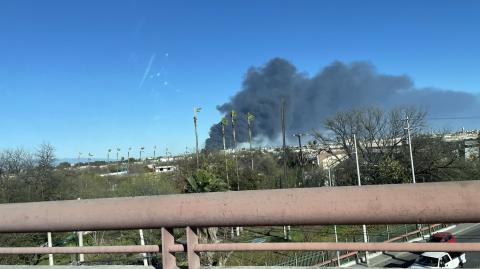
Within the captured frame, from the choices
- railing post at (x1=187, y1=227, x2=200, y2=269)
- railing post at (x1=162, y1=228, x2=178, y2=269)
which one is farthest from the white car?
railing post at (x1=162, y1=228, x2=178, y2=269)

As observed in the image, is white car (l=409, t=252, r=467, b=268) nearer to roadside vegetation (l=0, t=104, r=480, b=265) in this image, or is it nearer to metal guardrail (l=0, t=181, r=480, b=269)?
metal guardrail (l=0, t=181, r=480, b=269)

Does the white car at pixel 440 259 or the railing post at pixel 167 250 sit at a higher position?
the railing post at pixel 167 250

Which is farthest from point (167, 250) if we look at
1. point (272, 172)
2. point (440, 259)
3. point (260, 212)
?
point (272, 172)

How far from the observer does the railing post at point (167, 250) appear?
11.5ft

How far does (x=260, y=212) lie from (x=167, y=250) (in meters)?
0.74

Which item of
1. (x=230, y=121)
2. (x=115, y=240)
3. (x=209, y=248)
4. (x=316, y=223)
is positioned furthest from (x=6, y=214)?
(x=230, y=121)

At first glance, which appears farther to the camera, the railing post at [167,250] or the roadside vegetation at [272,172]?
the roadside vegetation at [272,172]

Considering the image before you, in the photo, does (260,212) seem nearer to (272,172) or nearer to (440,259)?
(440,259)

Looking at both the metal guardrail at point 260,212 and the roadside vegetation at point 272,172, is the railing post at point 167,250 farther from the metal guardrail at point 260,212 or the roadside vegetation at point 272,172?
the roadside vegetation at point 272,172

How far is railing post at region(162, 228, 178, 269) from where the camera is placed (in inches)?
138

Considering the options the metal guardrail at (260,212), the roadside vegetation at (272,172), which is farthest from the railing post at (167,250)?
the roadside vegetation at (272,172)

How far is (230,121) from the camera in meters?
110

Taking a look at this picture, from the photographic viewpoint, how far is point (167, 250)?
3.50 m

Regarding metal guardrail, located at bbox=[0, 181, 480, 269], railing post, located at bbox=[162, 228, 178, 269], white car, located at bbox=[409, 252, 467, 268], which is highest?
metal guardrail, located at bbox=[0, 181, 480, 269]
